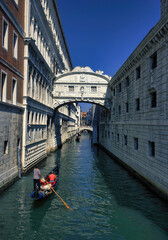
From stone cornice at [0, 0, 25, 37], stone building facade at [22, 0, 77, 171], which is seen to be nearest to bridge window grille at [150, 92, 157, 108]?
stone building facade at [22, 0, 77, 171]

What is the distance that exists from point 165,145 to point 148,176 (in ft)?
10.2

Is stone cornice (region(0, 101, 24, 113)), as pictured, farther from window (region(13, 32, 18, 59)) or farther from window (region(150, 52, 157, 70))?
window (region(150, 52, 157, 70))

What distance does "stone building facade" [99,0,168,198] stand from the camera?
1001cm

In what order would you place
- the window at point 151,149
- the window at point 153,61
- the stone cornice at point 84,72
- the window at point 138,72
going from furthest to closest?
the stone cornice at point 84,72, the window at point 138,72, the window at point 153,61, the window at point 151,149

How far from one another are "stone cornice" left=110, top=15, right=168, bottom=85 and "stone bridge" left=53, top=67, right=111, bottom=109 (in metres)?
6.89

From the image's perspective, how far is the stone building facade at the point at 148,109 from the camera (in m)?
10.0

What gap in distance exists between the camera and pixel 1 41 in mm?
9969

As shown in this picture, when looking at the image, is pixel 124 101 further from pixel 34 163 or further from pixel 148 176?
pixel 34 163

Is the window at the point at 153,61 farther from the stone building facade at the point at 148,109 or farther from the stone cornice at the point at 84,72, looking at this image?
the stone cornice at the point at 84,72

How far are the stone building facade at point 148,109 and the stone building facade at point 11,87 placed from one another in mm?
8482

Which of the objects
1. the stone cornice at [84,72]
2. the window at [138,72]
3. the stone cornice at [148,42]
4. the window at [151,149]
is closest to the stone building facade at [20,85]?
the stone cornice at [84,72]

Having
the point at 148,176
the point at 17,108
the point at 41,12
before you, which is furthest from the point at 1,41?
the point at 148,176

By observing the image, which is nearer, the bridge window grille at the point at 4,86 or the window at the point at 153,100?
the bridge window grille at the point at 4,86

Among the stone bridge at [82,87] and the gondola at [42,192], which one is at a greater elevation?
the stone bridge at [82,87]
